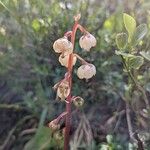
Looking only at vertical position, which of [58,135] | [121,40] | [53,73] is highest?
[53,73]

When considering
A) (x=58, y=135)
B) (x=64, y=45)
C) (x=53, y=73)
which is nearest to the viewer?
(x=64, y=45)

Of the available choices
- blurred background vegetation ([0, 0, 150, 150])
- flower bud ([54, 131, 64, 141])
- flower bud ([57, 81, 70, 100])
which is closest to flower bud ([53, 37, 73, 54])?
flower bud ([57, 81, 70, 100])

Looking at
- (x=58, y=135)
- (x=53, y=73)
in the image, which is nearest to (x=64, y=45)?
(x=58, y=135)

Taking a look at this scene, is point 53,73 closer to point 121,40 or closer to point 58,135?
point 58,135

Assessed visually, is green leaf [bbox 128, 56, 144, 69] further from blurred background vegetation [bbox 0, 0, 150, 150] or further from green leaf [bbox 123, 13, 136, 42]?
blurred background vegetation [bbox 0, 0, 150, 150]

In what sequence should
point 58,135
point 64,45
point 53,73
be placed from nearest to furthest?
point 64,45 < point 58,135 < point 53,73

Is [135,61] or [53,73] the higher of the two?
[53,73]

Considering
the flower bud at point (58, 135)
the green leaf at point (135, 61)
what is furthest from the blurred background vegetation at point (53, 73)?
the green leaf at point (135, 61)

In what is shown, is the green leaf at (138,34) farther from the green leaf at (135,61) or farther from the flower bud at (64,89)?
the flower bud at (64,89)

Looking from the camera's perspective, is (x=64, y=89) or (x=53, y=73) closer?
(x=64, y=89)

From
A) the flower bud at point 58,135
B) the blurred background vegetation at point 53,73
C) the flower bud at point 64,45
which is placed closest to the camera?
the flower bud at point 64,45
